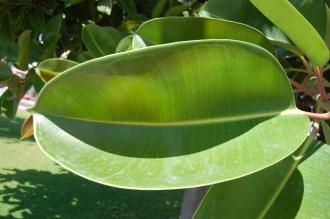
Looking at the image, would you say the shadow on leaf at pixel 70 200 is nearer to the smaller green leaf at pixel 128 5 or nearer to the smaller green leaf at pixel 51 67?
the smaller green leaf at pixel 128 5

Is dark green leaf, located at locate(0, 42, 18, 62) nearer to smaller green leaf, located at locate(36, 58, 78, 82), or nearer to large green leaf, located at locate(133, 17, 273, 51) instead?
smaller green leaf, located at locate(36, 58, 78, 82)

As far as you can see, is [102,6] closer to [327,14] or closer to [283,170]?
[327,14]

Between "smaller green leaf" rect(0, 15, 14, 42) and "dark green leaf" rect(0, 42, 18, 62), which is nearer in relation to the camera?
"dark green leaf" rect(0, 42, 18, 62)

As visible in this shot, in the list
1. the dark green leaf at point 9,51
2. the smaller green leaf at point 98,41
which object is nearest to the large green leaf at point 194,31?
the smaller green leaf at point 98,41

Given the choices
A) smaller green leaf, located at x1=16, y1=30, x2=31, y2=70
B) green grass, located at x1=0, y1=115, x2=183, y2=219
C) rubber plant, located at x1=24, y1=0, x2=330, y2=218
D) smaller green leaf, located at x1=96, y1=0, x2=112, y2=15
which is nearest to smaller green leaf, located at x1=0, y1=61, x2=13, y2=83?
smaller green leaf, located at x1=16, y1=30, x2=31, y2=70

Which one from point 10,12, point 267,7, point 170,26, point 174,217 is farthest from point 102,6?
point 174,217
